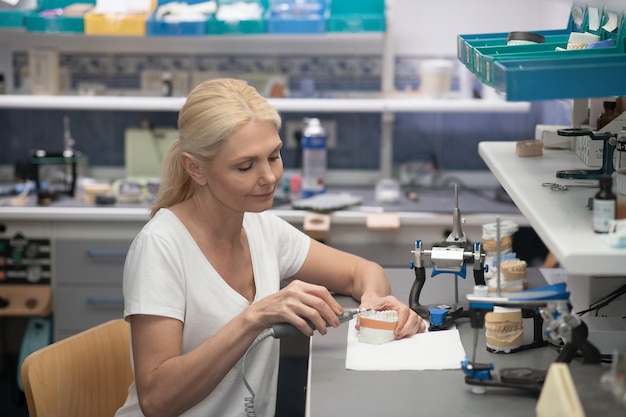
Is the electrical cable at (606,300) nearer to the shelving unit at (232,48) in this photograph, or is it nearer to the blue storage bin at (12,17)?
the shelving unit at (232,48)

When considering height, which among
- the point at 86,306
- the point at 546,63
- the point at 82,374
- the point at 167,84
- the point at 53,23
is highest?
the point at 53,23

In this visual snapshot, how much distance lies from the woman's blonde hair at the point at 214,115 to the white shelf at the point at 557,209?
1.89 ft

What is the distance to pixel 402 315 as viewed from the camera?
208cm

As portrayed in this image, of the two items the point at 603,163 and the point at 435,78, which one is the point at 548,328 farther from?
the point at 435,78

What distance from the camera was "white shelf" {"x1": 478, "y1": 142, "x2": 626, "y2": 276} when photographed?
56.4 inches

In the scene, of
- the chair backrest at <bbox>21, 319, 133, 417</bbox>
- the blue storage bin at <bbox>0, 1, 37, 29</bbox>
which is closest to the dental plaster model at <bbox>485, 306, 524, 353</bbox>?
the chair backrest at <bbox>21, 319, 133, 417</bbox>

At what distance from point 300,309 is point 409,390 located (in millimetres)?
278

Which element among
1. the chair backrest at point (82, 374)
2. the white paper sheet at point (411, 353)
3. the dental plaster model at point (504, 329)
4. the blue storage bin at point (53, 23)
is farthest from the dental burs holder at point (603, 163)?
the blue storage bin at point (53, 23)

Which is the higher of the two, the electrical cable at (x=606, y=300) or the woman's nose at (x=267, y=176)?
the woman's nose at (x=267, y=176)

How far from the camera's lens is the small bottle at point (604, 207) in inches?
61.1

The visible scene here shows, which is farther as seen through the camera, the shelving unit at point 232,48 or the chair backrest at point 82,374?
the shelving unit at point 232,48

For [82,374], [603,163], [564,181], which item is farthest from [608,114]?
[82,374]

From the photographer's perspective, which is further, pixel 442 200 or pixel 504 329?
pixel 442 200

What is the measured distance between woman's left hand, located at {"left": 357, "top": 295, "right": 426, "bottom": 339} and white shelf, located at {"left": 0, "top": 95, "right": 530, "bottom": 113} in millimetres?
1695
